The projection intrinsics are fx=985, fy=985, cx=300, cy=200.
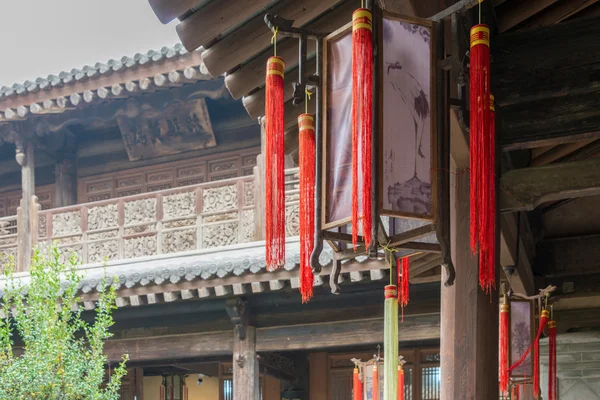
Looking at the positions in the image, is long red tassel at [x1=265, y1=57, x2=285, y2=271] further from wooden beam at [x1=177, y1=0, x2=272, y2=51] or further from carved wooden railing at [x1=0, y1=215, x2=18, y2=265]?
carved wooden railing at [x1=0, y1=215, x2=18, y2=265]

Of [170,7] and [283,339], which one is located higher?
[170,7]

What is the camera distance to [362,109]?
3447 mm

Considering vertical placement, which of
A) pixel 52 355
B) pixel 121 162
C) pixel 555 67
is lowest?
pixel 52 355

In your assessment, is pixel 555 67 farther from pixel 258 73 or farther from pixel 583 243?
pixel 583 243

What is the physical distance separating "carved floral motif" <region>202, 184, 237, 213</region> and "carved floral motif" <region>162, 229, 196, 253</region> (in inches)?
12.6

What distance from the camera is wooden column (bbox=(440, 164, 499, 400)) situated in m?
4.25

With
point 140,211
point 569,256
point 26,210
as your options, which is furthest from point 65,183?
point 569,256

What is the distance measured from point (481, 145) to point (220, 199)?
716 centimetres

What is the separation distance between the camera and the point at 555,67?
4520mm

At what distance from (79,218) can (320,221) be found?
8.25 m

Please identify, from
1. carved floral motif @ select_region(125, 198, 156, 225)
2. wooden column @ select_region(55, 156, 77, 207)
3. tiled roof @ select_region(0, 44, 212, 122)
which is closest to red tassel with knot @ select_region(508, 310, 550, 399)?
tiled roof @ select_region(0, 44, 212, 122)

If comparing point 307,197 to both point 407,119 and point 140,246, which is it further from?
point 140,246

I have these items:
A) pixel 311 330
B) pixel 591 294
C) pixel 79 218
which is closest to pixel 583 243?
pixel 591 294

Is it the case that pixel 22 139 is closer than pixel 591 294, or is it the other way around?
pixel 591 294
